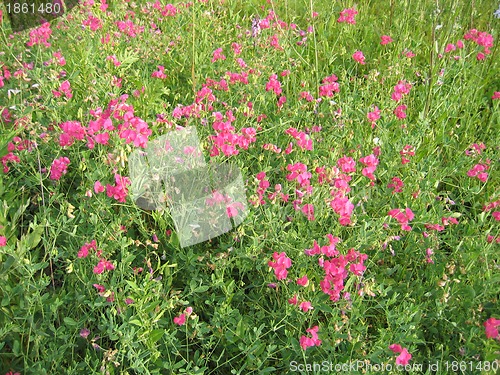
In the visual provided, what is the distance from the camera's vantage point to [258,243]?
6.57 feet

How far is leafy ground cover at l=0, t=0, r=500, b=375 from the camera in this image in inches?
71.5

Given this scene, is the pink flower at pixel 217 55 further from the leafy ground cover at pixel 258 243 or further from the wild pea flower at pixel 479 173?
the wild pea flower at pixel 479 173

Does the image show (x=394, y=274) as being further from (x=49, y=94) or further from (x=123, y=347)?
(x=49, y=94)

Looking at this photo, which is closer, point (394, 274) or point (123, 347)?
point (123, 347)

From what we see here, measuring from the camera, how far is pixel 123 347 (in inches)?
68.4

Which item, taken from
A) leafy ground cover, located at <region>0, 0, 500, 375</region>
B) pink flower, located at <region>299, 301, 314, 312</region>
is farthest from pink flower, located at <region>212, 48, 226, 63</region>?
pink flower, located at <region>299, 301, 314, 312</region>

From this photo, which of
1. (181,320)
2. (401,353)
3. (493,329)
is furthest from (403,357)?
(181,320)

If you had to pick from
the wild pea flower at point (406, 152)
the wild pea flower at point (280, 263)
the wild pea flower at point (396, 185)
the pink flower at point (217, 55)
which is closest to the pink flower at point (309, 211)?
the wild pea flower at point (280, 263)

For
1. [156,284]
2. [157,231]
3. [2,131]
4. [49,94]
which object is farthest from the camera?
[2,131]

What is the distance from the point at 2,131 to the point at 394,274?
1966 millimetres

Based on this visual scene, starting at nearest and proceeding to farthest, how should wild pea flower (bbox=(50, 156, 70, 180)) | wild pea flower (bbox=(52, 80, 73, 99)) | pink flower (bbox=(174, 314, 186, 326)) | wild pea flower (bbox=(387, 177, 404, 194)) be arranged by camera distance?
pink flower (bbox=(174, 314, 186, 326)), wild pea flower (bbox=(50, 156, 70, 180)), wild pea flower (bbox=(387, 177, 404, 194)), wild pea flower (bbox=(52, 80, 73, 99))

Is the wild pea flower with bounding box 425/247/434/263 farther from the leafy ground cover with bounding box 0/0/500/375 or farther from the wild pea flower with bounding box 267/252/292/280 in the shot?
the wild pea flower with bounding box 267/252/292/280

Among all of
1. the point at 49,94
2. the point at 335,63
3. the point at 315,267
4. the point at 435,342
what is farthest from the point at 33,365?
the point at 335,63

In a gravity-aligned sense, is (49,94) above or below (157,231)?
above
